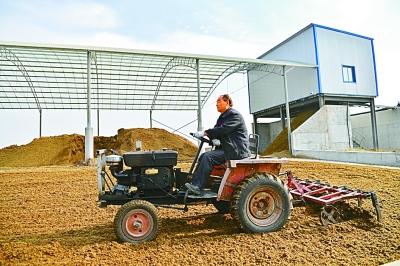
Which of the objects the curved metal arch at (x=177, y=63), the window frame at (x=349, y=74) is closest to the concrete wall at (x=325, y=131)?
the window frame at (x=349, y=74)

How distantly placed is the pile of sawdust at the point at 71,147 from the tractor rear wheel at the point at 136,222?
12775 mm

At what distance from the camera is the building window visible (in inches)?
661

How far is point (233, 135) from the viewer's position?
3549 mm

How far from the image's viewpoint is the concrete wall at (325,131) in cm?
1525

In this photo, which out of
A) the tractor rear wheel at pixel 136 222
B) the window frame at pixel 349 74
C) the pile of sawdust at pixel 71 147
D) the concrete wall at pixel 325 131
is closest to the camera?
the tractor rear wheel at pixel 136 222

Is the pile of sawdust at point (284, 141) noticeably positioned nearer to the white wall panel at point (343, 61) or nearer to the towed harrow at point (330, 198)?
the white wall panel at point (343, 61)

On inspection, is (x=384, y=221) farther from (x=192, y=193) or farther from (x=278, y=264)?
(x=192, y=193)

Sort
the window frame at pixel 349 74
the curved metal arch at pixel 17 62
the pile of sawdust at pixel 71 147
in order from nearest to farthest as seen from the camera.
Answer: the curved metal arch at pixel 17 62, the pile of sawdust at pixel 71 147, the window frame at pixel 349 74

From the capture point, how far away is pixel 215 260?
275cm

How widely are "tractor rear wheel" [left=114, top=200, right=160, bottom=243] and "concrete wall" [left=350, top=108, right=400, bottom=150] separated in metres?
20.5

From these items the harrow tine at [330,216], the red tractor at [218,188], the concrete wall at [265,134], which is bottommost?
the harrow tine at [330,216]

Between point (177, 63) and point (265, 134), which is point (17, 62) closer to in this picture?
point (177, 63)

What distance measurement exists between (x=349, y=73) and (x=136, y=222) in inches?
693

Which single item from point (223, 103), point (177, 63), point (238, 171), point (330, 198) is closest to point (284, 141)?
point (177, 63)
